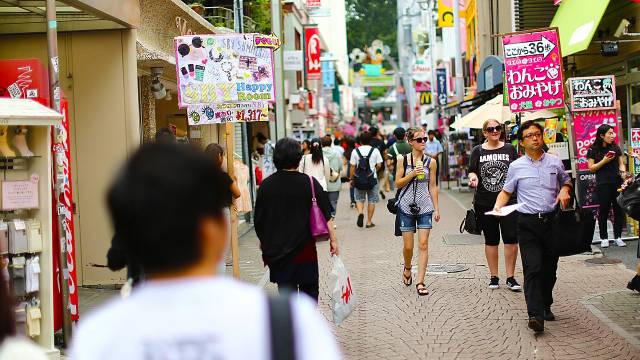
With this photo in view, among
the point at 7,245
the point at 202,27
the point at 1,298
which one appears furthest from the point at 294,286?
the point at 202,27

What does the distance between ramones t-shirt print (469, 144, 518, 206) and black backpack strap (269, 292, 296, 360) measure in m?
8.10

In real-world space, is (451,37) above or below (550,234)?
above

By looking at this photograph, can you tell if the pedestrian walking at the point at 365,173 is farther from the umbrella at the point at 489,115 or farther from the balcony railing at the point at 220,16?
the balcony railing at the point at 220,16

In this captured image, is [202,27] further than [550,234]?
Yes

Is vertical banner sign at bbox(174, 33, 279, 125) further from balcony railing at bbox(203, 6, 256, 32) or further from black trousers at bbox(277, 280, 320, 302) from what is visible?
balcony railing at bbox(203, 6, 256, 32)

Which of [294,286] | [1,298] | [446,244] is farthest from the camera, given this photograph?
[446,244]

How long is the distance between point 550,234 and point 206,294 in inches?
257

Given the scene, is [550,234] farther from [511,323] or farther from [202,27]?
[202,27]

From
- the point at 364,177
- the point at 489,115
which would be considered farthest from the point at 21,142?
the point at 489,115

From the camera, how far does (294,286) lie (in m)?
7.18

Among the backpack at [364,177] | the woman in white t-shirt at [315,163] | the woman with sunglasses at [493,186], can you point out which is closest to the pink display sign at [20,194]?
the woman with sunglasses at [493,186]

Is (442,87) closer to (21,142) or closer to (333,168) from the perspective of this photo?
(333,168)

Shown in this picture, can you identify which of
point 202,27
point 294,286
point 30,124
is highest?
point 202,27

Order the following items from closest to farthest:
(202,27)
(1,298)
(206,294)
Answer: (206,294) < (1,298) < (202,27)
